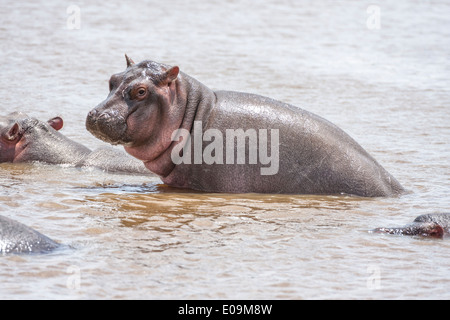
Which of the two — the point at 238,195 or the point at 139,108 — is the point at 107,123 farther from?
the point at 238,195

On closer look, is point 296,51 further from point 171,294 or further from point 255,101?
point 171,294

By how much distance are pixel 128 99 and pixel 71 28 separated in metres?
11.0

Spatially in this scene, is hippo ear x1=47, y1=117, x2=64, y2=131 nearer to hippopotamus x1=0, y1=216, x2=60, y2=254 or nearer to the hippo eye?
the hippo eye

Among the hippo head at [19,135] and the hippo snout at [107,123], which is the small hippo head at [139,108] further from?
the hippo head at [19,135]

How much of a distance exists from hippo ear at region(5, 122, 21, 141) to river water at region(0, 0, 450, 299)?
32cm

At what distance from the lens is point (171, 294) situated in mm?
5547

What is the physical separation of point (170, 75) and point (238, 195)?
3.97 feet

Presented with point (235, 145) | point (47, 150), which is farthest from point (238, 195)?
point (47, 150)

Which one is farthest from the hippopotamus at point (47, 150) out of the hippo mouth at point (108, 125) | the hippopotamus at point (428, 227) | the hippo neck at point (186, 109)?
the hippopotamus at point (428, 227)

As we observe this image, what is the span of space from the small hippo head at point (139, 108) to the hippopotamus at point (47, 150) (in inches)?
A: 60.1

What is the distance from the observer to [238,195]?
26.8 feet

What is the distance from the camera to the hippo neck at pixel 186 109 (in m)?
8.06

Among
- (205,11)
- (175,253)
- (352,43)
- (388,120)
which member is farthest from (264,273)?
(205,11)
